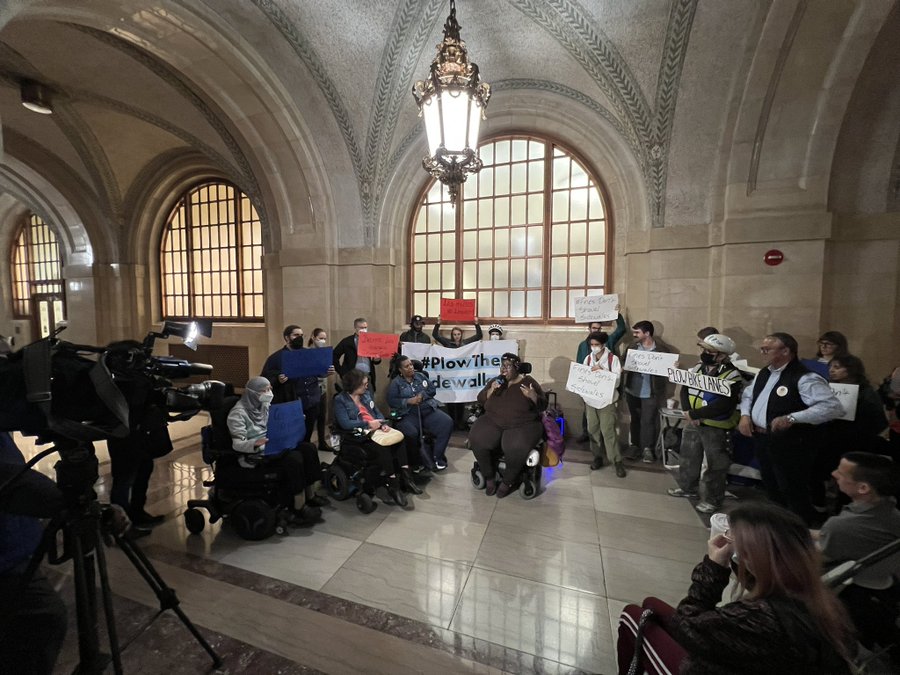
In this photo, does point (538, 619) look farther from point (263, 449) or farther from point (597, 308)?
point (597, 308)

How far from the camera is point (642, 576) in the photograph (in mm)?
2869

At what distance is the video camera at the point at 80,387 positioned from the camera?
141 cm

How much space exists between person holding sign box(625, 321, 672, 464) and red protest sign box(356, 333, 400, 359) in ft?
10.1

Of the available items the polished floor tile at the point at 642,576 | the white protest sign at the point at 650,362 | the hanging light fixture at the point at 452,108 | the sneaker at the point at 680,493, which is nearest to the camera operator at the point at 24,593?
the polished floor tile at the point at 642,576

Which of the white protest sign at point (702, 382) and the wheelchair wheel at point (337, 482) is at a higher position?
the white protest sign at point (702, 382)

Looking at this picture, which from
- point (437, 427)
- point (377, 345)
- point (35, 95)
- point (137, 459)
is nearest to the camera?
point (137, 459)

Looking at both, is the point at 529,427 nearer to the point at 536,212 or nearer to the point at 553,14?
the point at 536,212

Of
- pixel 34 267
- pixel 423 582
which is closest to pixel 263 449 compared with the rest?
pixel 423 582

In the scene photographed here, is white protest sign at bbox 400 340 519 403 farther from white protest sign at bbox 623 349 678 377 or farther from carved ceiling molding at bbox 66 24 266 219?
carved ceiling molding at bbox 66 24 266 219

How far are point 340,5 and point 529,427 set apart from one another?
5.57 m

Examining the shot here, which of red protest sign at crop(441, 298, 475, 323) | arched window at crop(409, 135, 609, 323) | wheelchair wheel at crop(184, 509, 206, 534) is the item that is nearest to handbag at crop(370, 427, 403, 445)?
wheelchair wheel at crop(184, 509, 206, 534)

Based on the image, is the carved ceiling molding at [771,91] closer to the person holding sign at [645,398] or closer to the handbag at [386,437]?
the person holding sign at [645,398]

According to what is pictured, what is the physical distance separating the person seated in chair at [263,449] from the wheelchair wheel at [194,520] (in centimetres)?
65

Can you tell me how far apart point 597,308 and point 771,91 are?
309 centimetres
